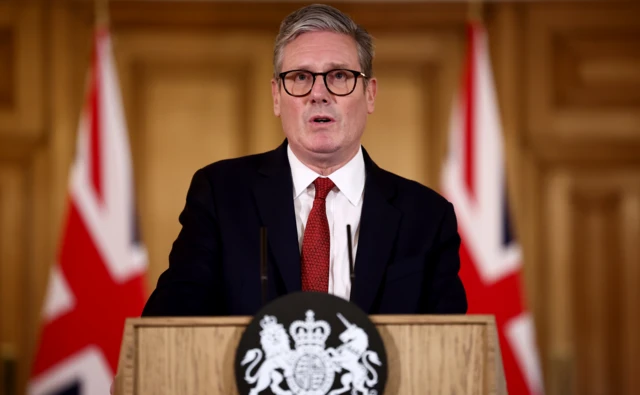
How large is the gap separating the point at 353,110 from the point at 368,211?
0.85 ft

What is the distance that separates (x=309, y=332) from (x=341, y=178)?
72 centimetres

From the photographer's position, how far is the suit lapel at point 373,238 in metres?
2.00

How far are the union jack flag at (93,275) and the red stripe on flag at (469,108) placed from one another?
5.37 feet

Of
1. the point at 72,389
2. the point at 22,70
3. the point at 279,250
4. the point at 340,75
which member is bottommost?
the point at 279,250

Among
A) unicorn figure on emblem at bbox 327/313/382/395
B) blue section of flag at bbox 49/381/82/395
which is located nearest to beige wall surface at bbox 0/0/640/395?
blue section of flag at bbox 49/381/82/395

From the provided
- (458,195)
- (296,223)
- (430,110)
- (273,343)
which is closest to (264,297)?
(273,343)

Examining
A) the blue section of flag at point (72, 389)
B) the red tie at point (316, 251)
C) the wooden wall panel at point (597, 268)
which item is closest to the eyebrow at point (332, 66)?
the red tie at point (316, 251)

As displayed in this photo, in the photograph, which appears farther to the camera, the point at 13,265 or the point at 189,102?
the point at 189,102

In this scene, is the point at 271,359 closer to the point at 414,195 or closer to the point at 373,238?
the point at 373,238

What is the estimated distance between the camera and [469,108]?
14.6ft

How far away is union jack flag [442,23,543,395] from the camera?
4.23 metres

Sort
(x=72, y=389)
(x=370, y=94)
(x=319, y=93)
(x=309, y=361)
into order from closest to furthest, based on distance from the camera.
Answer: (x=309, y=361)
(x=319, y=93)
(x=370, y=94)
(x=72, y=389)

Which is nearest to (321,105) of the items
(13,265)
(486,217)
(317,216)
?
(317,216)

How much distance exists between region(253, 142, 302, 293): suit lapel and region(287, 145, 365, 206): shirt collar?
23 mm
